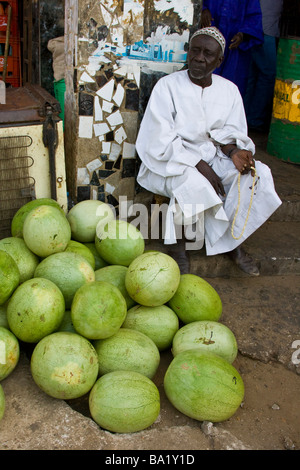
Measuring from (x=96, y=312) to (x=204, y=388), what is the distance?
0.68 meters

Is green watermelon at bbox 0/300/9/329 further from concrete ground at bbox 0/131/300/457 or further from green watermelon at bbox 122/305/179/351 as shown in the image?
green watermelon at bbox 122/305/179/351

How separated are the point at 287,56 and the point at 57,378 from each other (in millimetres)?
4603

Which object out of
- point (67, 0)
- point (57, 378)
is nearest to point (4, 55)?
point (67, 0)

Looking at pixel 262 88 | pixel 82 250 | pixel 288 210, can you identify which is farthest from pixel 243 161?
pixel 262 88

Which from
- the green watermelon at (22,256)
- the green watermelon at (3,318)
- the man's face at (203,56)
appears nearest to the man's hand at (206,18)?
the man's face at (203,56)

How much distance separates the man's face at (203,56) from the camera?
12.2 ft

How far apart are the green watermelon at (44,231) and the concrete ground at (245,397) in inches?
25.6

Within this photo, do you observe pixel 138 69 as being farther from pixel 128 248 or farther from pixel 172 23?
pixel 128 248

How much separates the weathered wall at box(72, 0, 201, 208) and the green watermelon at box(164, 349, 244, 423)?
2.20 m

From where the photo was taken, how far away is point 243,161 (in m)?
3.76

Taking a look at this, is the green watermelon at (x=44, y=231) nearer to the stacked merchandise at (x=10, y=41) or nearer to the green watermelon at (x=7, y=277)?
the green watermelon at (x=7, y=277)

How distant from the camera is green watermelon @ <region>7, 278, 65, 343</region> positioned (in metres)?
2.53

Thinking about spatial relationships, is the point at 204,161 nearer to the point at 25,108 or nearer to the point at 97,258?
the point at 97,258

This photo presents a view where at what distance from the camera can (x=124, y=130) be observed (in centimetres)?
417
